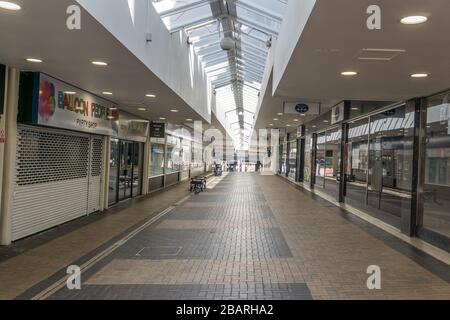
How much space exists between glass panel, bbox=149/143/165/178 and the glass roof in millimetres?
4120

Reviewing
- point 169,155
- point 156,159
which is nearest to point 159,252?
point 156,159

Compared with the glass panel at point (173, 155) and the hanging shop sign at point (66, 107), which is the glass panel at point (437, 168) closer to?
the hanging shop sign at point (66, 107)

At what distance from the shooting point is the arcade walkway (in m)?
4.98

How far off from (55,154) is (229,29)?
6.49m

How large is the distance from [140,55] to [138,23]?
22.6 inches

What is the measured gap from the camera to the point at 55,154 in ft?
29.3

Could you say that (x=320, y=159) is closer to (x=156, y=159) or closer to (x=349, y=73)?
(x=156, y=159)

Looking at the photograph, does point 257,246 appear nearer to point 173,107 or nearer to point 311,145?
point 173,107

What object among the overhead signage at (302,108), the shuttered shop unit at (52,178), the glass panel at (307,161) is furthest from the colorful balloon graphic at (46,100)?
the glass panel at (307,161)

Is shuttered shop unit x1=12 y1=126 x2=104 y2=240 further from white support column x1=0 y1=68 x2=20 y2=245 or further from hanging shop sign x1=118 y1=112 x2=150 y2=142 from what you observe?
hanging shop sign x1=118 y1=112 x2=150 y2=142

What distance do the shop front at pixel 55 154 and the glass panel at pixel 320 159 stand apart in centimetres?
1000

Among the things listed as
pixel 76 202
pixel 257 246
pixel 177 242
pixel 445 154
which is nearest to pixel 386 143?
pixel 445 154

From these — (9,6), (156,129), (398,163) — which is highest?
(9,6)

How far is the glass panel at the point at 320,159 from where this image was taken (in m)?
18.2
